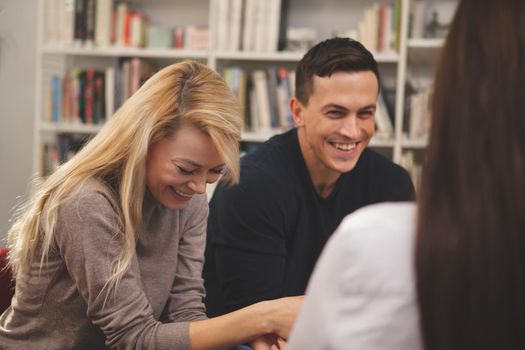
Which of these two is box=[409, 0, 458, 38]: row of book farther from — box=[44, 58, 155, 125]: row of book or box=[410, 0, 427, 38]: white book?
box=[44, 58, 155, 125]: row of book

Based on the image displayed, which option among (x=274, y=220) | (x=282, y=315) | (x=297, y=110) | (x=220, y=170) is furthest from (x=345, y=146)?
(x=282, y=315)

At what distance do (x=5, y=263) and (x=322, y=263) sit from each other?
1.04m

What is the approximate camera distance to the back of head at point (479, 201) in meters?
0.66

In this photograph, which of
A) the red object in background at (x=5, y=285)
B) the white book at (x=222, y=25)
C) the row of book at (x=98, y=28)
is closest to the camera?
the red object in background at (x=5, y=285)

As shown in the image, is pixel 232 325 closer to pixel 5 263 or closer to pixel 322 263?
pixel 5 263

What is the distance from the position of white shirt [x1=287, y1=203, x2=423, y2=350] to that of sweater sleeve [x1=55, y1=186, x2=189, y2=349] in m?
0.69

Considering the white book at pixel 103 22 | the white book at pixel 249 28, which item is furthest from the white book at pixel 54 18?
the white book at pixel 249 28

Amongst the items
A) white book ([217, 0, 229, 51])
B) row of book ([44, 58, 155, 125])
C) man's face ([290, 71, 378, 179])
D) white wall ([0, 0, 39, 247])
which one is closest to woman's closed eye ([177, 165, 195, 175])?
man's face ([290, 71, 378, 179])

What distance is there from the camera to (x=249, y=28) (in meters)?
3.21

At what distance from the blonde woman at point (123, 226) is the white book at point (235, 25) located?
176 centimetres

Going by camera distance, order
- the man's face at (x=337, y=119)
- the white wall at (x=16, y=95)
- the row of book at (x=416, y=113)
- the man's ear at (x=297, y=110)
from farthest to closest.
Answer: the white wall at (x=16, y=95) → the row of book at (x=416, y=113) → the man's ear at (x=297, y=110) → the man's face at (x=337, y=119)

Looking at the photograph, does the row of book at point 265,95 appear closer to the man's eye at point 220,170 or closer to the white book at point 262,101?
the white book at point 262,101

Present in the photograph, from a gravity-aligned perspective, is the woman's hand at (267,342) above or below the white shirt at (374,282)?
below

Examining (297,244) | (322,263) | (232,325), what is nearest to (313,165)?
(297,244)
